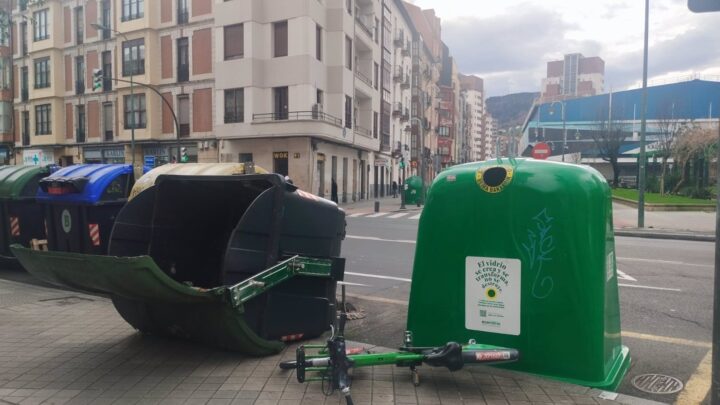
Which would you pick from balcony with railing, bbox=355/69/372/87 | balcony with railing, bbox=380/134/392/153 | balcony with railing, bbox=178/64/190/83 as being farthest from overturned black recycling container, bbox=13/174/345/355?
balcony with railing, bbox=380/134/392/153

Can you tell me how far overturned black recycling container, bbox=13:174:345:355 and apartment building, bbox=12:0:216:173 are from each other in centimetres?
2628

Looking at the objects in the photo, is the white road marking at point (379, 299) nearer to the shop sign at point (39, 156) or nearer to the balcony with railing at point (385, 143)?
the balcony with railing at point (385, 143)

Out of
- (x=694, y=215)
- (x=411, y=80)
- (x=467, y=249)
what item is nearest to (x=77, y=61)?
(x=411, y=80)

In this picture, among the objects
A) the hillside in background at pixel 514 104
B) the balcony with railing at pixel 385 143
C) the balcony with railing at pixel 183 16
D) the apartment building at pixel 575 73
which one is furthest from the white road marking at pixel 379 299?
the apartment building at pixel 575 73

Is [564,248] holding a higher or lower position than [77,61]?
lower

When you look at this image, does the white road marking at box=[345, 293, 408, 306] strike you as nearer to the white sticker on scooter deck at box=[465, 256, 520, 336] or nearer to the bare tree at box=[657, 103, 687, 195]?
the white sticker on scooter deck at box=[465, 256, 520, 336]

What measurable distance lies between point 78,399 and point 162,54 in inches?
1381

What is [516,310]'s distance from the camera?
3.87 metres

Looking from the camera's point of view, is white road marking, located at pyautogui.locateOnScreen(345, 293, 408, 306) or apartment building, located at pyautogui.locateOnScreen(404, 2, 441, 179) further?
apartment building, located at pyautogui.locateOnScreen(404, 2, 441, 179)

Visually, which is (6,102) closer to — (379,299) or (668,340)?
(379,299)

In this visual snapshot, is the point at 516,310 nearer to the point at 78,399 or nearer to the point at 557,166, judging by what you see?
the point at 557,166

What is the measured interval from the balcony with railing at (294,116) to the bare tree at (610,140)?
3738 cm

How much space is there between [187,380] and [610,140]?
196 feet

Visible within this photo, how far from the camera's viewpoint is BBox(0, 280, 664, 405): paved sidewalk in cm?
362
